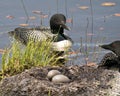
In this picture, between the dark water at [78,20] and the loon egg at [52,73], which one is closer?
the loon egg at [52,73]

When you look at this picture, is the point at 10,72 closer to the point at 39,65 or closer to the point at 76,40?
the point at 39,65

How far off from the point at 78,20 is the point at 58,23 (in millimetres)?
1673

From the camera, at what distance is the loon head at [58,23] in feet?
36.6

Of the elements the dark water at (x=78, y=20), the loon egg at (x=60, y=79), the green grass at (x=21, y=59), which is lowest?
the dark water at (x=78, y=20)

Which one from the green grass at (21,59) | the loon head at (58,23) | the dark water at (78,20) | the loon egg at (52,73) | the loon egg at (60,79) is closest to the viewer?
the loon egg at (60,79)

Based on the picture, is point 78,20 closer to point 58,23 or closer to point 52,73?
point 58,23

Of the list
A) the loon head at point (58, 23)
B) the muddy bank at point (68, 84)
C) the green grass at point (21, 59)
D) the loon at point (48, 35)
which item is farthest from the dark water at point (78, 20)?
the muddy bank at point (68, 84)

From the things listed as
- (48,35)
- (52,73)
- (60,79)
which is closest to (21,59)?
(52,73)

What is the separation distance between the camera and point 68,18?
13.2 meters

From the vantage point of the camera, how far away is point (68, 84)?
7312 millimetres

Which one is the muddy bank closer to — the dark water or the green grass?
the green grass

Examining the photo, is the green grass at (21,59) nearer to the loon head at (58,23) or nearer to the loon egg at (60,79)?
the loon egg at (60,79)

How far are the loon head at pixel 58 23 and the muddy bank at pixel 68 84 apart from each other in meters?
3.27

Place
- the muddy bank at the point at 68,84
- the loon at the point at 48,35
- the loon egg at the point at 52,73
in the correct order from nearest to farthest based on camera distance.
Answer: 1. the muddy bank at the point at 68,84
2. the loon egg at the point at 52,73
3. the loon at the point at 48,35
